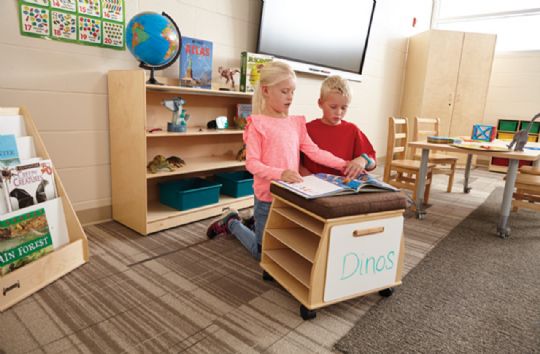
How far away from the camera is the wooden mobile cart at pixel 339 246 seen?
1.28 meters

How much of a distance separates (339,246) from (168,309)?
2.36 ft

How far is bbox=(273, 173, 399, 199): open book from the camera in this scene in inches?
52.4

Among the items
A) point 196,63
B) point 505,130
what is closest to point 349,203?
point 196,63

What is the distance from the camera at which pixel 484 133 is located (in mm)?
2803

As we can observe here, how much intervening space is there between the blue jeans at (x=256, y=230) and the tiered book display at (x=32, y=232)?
77 centimetres

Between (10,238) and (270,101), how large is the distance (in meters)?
1.22

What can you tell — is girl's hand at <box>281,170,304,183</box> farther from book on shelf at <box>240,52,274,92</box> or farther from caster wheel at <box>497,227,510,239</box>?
caster wheel at <box>497,227,510,239</box>

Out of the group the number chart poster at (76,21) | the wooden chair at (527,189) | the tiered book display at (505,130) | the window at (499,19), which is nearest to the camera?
the number chart poster at (76,21)

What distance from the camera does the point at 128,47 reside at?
207 cm

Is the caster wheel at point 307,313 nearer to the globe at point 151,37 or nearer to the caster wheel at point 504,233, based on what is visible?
the globe at point 151,37

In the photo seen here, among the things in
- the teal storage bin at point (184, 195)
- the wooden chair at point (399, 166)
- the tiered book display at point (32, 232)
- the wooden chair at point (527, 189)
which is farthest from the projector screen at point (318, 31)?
the wooden chair at point (527, 189)

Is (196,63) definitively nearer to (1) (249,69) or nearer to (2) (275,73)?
(1) (249,69)

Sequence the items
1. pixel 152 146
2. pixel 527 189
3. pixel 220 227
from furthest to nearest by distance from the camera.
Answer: pixel 527 189, pixel 152 146, pixel 220 227

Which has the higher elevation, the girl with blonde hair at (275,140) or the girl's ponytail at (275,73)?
the girl's ponytail at (275,73)
